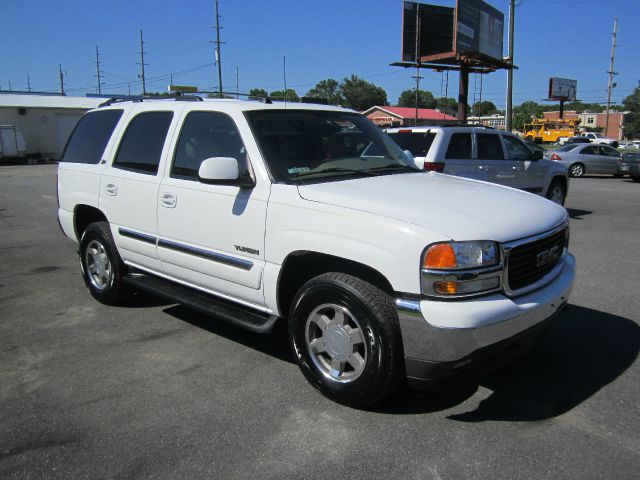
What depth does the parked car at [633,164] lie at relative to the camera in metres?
20.7

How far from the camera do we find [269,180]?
3.75m

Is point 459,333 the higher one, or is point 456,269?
point 456,269

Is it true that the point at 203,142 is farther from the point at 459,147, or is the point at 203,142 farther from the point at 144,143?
the point at 459,147

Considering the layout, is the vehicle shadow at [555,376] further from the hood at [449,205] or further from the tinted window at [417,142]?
the tinted window at [417,142]

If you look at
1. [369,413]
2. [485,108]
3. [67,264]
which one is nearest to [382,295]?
[369,413]

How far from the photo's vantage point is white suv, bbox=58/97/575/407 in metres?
3.00

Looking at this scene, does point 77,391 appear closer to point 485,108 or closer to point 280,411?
point 280,411

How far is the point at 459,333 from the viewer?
2.89 metres

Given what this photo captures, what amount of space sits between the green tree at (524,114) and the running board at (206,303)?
289 feet

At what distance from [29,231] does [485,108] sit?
6377 inches

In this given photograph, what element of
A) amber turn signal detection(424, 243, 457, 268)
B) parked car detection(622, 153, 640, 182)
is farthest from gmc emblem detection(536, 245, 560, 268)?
parked car detection(622, 153, 640, 182)

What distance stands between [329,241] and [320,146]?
1183 mm

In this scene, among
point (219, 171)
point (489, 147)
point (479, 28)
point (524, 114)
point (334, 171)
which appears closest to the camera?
point (219, 171)

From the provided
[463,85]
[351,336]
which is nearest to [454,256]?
[351,336]
